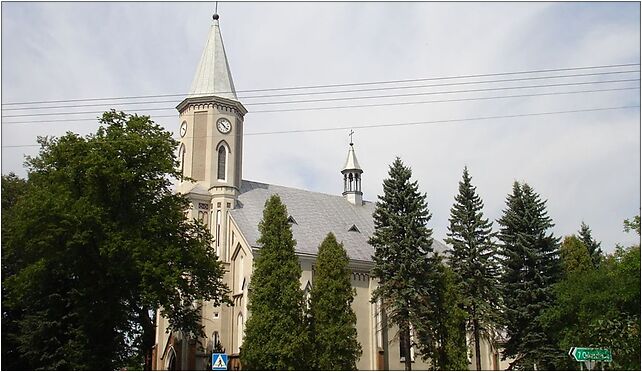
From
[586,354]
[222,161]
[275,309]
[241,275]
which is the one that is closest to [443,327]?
[275,309]

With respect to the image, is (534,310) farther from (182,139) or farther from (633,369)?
(182,139)

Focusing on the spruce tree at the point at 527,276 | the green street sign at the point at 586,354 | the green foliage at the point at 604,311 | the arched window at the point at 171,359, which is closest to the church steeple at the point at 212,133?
the arched window at the point at 171,359

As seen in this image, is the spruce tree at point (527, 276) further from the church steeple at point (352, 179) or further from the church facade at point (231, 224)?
the church steeple at point (352, 179)

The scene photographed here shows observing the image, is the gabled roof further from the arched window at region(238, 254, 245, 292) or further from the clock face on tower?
the arched window at region(238, 254, 245, 292)

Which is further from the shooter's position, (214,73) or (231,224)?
(214,73)

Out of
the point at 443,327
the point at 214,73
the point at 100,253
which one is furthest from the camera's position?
the point at 214,73

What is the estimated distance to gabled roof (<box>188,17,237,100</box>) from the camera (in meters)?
43.3

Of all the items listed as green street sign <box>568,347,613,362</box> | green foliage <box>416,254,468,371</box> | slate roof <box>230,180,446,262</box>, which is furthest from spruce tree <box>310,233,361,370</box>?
green street sign <box>568,347,613,362</box>

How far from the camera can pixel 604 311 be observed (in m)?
29.5

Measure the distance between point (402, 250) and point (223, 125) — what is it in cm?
1468

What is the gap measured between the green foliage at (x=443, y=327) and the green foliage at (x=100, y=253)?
36.6 ft

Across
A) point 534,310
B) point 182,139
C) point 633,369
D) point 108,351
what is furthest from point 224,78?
point 633,369

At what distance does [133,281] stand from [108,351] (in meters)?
3.23

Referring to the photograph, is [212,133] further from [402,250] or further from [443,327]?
[443,327]
